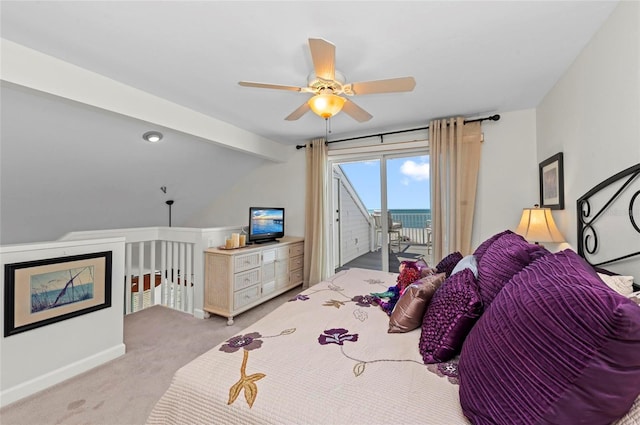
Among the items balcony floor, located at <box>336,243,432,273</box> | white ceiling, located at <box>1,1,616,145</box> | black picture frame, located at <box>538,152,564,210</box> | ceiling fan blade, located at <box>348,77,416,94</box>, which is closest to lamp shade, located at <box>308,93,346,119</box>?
ceiling fan blade, located at <box>348,77,416,94</box>

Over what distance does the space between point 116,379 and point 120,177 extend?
256cm

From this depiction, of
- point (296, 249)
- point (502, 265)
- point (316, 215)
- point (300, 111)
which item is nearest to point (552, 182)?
point (502, 265)

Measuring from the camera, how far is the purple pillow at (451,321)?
1090mm

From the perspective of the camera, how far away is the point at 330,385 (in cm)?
95

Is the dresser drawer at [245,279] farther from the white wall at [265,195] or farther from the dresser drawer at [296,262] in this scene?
the white wall at [265,195]

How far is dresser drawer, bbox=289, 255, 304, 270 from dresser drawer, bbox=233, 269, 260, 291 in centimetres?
71

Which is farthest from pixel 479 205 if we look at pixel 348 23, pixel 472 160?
pixel 348 23

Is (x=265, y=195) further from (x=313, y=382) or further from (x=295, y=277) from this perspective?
(x=313, y=382)

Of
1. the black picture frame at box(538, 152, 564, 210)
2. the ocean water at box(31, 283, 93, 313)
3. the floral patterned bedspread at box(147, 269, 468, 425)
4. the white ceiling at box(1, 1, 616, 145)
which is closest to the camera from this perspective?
the floral patterned bedspread at box(147, 269, 468, 425)

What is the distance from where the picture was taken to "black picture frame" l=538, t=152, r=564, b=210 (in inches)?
87.1

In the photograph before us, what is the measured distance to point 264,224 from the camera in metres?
3.62

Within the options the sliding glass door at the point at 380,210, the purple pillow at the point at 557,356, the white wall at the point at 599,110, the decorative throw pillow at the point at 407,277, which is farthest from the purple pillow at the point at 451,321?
the sliding glass door at the point at 380,210

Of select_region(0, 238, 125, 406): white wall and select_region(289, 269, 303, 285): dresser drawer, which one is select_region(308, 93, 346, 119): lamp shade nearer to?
select_region(0, 238, 125, 406): white wall

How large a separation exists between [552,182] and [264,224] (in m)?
3.14
